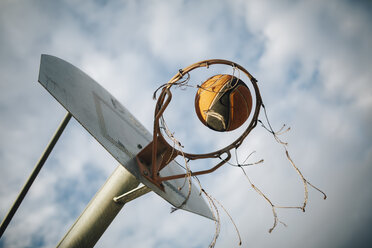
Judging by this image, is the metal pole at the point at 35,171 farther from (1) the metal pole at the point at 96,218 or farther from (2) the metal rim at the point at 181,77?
(2) the metal rim at the point at 181,77

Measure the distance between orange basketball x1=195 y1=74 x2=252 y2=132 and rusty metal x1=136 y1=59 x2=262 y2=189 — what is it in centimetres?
22

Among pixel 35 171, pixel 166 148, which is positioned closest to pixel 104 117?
pixel 166 148

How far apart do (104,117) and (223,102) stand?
1787mm

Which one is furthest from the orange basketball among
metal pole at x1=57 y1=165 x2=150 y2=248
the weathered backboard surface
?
metal pole at x1=57 y1=165 x2=150 y2=248

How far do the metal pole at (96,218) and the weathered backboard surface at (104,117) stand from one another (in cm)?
83

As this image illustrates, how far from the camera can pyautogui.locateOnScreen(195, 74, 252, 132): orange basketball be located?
362 cm

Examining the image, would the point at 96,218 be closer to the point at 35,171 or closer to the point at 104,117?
the point at 35,171

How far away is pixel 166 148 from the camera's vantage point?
421 centimetres

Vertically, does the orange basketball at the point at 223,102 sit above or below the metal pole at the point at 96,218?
below

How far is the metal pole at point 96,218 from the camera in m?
4.66

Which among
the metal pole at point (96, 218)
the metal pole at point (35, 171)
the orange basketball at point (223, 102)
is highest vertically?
the metal pole at point (35, 171)

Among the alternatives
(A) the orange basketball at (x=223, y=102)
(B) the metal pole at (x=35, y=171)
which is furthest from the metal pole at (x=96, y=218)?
(A) the orange basketball at (x=223, y=102)

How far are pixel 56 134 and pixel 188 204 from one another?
2327 mm

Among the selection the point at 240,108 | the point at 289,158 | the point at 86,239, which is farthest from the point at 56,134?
the point at 289,158
